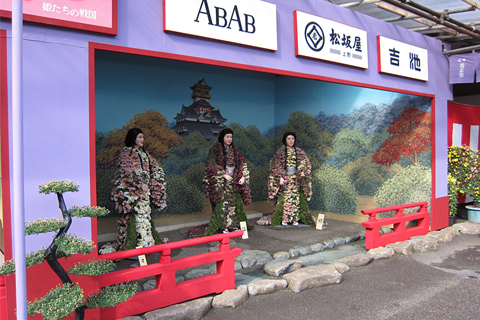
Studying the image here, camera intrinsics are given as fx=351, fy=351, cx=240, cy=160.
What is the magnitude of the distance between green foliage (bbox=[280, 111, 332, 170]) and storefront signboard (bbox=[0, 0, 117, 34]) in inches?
222

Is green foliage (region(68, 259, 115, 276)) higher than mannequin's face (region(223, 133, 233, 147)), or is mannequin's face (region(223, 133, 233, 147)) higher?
mannequin's face (region(223, 133, 233, 147))

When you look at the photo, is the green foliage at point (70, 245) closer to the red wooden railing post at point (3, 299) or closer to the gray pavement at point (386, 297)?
the red wooden railing post at point (3, 299)

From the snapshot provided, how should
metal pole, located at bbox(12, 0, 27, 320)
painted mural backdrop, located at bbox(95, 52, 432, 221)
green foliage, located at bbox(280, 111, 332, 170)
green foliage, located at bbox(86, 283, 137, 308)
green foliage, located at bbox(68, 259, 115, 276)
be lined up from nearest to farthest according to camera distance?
1. metal pole, located at bbox(12, 0, 27, 320)
2. green foliage, located at bbox(68, 259, 115, 276)
3. green foliage, located at bbox(86, 283, 137, 308)
4. painted mural backdrop, located at bbox(95, 52, 432, 221)
5. green foliage, located at bbox(280, 111, 332, 170)

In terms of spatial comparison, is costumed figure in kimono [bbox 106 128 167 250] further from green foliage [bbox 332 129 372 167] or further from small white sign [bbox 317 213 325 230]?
green foliage [bbox 332 129 372 167]

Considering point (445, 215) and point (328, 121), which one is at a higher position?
point (328, 121)

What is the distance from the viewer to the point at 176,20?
11.1ft

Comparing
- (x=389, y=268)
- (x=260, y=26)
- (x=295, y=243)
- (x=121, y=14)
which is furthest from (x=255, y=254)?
(x=121, y=14)

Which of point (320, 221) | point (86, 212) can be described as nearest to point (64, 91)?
point (86, 212)

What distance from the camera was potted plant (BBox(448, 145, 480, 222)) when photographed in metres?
7.36

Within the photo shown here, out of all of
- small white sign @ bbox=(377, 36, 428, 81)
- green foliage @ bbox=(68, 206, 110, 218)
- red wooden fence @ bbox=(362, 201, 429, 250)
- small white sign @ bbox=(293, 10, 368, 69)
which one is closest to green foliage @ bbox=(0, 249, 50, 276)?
green foliage @ bbox=(68, 206, 110, 218)

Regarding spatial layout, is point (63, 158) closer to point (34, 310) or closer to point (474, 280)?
point (34, 310)

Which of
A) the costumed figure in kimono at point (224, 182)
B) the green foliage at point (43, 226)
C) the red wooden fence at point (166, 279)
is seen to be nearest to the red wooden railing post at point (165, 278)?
the red wooden fence at point (166, 279)

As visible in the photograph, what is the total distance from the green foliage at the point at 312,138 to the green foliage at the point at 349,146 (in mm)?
177

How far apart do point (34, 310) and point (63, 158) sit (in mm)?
1147
